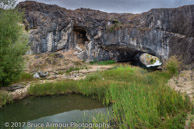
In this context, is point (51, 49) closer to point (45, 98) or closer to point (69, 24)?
point (69, 24)

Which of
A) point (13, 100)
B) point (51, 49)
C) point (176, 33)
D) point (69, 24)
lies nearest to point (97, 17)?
point (69, 24)

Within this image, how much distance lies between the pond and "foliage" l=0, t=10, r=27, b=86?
6.92ft

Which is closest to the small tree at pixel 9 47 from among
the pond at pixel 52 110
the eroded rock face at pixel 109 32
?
the pond at pixel 52 110

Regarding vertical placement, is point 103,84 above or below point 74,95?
above

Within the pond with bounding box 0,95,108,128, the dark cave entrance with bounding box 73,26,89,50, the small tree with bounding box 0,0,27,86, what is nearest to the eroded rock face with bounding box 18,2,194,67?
the dark cave entrance with bounding box 73,26,89,50

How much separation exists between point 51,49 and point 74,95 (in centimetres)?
1479

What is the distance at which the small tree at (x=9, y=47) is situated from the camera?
322 inches

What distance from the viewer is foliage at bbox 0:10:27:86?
26.8 ft

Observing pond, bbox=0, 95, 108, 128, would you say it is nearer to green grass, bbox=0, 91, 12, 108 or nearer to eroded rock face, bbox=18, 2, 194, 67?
green grass, bbox=0, 91, 12, 108

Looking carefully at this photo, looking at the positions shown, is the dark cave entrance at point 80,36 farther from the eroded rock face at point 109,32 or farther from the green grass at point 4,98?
the green grass at point 4,98

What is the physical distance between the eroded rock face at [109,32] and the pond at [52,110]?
13.9 metres

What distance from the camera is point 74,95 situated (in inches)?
337

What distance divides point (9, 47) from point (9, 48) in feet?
0.22

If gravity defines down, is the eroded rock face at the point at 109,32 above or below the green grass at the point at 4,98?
above
